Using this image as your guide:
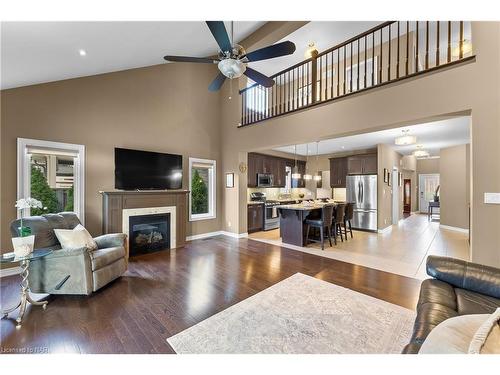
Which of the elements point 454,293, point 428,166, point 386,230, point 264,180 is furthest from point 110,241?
point 428,166

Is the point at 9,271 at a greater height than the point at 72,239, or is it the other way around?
the point at 72,239

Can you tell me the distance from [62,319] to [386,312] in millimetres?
3350

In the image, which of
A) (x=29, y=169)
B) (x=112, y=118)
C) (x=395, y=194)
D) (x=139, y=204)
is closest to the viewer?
(x=29, y=169)

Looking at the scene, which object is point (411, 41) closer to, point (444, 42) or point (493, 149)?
point (444, 42)

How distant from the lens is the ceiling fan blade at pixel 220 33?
2.08m

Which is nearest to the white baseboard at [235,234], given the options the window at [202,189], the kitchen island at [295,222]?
the window at [202,189]

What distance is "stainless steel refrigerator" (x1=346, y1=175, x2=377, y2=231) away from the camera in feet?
21.6

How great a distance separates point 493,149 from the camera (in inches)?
98.7

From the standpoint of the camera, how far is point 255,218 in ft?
21.5

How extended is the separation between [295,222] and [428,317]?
370 centimetres

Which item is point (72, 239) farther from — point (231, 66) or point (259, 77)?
point (259, 77)

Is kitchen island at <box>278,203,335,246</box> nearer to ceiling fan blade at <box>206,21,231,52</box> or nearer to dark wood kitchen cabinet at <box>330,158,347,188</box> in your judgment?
dark wood kitchen cabinet at <box>330,158,347,188</box>

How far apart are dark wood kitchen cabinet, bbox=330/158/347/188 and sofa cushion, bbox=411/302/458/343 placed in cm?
636

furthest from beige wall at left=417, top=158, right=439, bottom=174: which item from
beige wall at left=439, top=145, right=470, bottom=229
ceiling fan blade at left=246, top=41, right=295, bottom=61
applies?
ceiling fan blade at left=246, top=41, right=295, bottom=61
